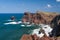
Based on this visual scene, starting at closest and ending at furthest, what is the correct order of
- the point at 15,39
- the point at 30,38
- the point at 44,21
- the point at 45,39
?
the point at 45,39 < the point at 30,38 < the point at 15,39 < the point at 44,21

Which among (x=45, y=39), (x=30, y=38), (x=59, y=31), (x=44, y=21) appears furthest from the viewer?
(x=44, y=21)

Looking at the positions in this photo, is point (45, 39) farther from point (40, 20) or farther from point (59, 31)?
point (40, 20)

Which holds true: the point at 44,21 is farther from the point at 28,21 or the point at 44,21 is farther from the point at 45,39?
the point at 45,39

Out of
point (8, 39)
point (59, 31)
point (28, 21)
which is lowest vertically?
point (28, 21)

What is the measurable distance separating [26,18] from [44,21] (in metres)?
16.3

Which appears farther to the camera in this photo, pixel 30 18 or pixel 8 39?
pixel 30 18

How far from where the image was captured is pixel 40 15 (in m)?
135

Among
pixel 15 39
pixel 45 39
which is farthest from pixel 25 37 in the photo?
pixel 15 39

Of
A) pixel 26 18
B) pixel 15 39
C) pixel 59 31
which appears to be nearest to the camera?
pixel 59 31

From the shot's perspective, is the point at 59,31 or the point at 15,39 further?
the point at 15,39

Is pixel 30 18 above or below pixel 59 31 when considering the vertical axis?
below

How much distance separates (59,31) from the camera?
2121 inches

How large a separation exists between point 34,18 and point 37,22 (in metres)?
5.70

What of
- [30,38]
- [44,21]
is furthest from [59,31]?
[44,21]
